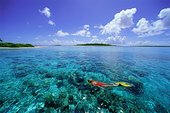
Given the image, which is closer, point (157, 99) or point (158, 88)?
point (157, 99)

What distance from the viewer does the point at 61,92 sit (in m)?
9.39

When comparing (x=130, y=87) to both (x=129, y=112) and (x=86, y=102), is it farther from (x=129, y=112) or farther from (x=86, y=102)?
(x=86, y=102)

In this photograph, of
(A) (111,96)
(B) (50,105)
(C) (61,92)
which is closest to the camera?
(B) (50,105)

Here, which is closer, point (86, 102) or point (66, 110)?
point (66, 110)

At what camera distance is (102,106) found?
7.47 metres

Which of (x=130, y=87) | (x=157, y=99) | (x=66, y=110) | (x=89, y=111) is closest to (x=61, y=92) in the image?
(x=66, y=110)

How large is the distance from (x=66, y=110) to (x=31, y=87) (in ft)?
16.0

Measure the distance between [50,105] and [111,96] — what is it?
421cm

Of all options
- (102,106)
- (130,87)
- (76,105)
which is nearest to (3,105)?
(76,105)

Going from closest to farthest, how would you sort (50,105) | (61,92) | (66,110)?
(66,110) → (50,105) → (61,92)

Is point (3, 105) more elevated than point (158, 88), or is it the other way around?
point (3, 105)

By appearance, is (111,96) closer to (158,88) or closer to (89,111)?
(89,111)

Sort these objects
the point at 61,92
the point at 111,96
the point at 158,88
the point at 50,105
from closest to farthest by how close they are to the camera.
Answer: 1. the point at 50,105
2. the point at 111,96
3. the point at 61,92
4. the point at 158,88

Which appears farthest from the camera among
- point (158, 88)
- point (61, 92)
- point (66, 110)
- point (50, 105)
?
point (158, 88)
